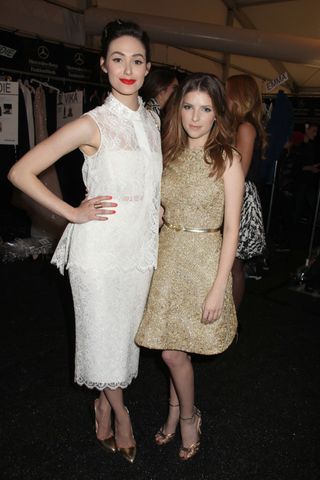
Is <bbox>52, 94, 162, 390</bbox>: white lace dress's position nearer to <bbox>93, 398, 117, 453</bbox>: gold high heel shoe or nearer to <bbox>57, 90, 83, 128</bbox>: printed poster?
<bbox>93, 398, 117, 453</bbox>: gold high heel shoe

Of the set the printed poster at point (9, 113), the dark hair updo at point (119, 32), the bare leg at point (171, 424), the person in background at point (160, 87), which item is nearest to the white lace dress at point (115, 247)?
the dark hair updo at point (119, 32)

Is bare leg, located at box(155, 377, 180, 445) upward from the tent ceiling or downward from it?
downward

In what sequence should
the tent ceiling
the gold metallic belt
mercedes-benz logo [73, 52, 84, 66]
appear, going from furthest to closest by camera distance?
the tent ceiling < mercedes-benz logo [73, 52, 84, 66] < the gold metallic belt

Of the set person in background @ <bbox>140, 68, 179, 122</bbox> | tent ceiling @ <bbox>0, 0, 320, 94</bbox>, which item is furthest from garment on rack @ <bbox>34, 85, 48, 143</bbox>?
person in background @ <bbox>140, 68, 179, 122</bbox>

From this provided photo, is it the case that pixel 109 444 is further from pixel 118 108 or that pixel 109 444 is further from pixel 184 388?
pixel 118 108

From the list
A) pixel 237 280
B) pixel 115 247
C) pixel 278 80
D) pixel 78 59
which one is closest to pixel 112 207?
pixel 115 247

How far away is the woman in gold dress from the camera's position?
1630 mm

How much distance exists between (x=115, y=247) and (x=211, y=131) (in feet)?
2.08

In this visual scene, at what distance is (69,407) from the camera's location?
7.40 feet

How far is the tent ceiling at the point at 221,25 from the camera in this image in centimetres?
563

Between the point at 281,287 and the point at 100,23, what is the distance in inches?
167

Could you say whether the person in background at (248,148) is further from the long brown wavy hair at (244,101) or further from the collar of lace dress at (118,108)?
the collar of lace dress at (118,108)

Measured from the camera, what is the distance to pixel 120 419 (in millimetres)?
1899

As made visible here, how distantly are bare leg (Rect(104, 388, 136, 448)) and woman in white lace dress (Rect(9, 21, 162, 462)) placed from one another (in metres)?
0.09
